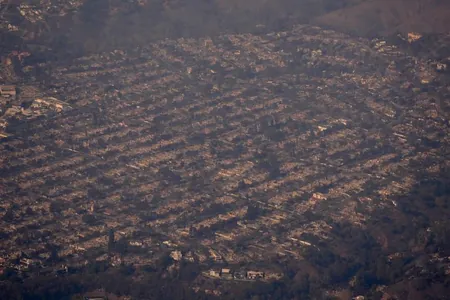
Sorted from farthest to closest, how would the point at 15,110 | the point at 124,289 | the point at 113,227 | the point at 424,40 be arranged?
the point at 424,40
the point at 15,110
the point at 113,227
the point at 124,289

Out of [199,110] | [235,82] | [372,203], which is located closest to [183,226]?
[372,203]

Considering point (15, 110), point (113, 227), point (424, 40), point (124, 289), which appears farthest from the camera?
point (424, 40)

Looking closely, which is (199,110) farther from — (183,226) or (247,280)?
(247,280)

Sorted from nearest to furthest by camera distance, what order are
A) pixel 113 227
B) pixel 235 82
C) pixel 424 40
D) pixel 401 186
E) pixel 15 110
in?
pixel 113 227
pixel 401 186
pixel 15 110
pixel 235 82
pixel 424 40

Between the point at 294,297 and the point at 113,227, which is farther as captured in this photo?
the point at 113,227

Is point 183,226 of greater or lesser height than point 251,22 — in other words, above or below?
below

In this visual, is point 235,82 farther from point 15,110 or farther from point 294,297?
point 294,297

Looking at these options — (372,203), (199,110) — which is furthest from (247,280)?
(199,110)

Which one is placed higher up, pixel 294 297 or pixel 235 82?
pixel 235 82

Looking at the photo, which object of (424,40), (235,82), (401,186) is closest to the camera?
(401,186)
